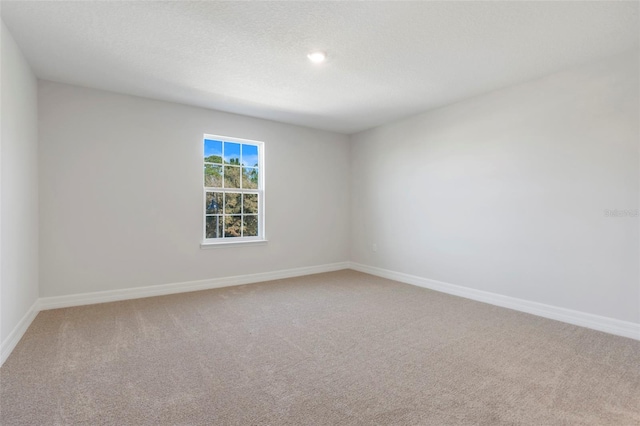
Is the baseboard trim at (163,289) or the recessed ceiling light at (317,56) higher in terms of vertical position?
the recessed ceiling light at (317,56)

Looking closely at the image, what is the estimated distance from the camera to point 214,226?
4516 mm

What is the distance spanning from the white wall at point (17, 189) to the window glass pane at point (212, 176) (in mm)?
1801

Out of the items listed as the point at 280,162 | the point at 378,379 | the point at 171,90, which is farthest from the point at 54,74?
the point at 378,379

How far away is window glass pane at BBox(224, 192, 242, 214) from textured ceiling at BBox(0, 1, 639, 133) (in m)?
1.45

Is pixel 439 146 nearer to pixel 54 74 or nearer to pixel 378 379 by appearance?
pixel 378 379

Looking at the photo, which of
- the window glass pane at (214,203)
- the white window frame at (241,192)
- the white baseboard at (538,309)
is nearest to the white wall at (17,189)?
the white window frame at (241,192)

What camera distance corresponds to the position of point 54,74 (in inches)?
128

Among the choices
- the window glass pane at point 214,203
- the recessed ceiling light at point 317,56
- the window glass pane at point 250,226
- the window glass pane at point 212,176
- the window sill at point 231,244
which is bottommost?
the window sill at point 231,244

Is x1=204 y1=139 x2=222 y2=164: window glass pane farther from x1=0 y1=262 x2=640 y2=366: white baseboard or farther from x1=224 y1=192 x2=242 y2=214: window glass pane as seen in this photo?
x1=0 y1=262 x2=640 y2=366: white baseboard

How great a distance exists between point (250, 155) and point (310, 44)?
2.50 meters

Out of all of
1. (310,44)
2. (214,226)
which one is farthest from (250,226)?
(310,44)

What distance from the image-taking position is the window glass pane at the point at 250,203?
15.7 ft

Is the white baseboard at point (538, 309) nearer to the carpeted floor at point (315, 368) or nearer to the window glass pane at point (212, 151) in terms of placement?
the carpeted floor at point (315, 368)

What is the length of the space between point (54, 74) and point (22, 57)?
43 centimetres
